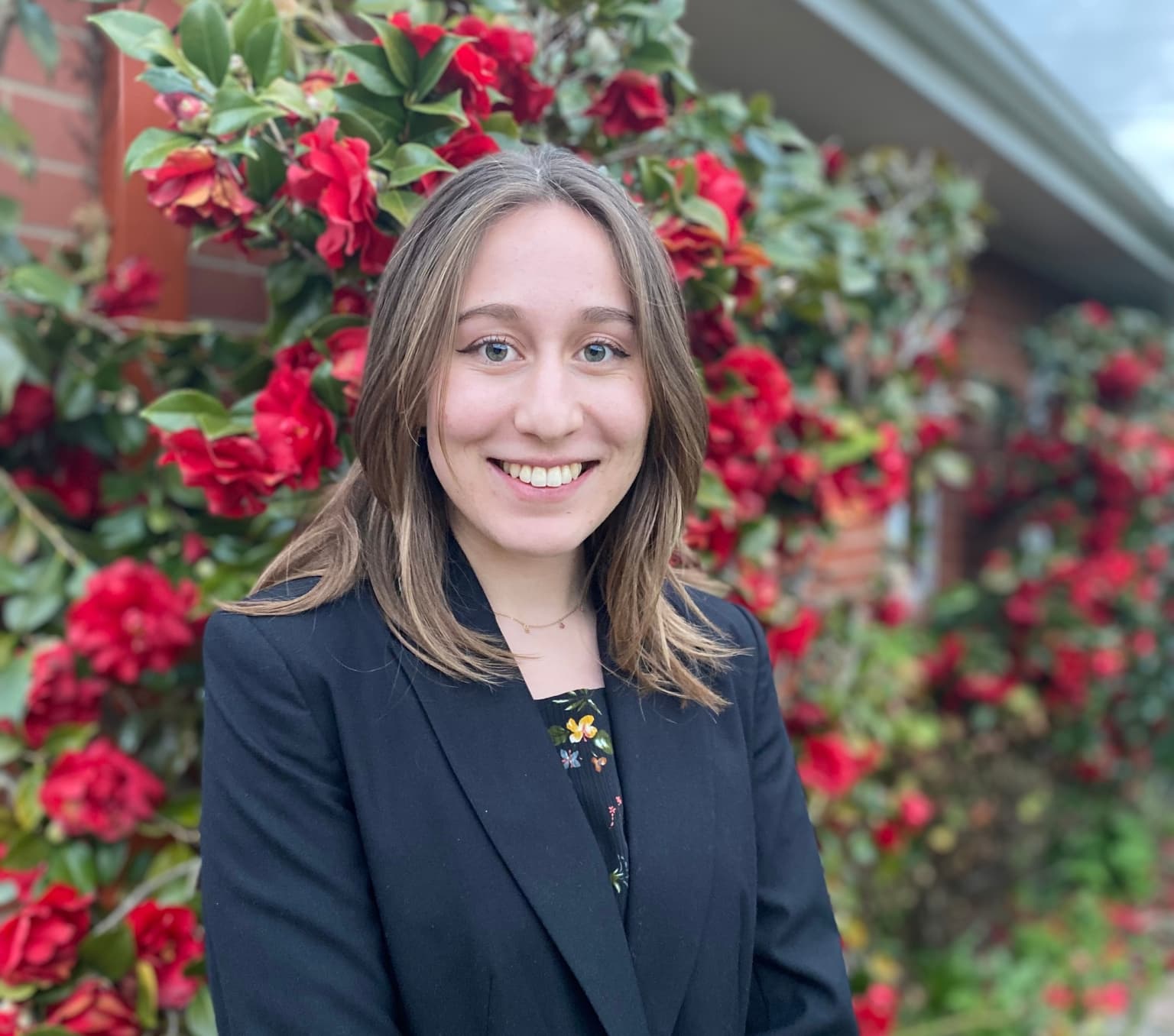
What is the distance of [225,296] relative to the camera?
2.00m

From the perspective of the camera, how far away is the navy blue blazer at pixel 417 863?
1.07 meters

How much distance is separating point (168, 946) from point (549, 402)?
3.38ft

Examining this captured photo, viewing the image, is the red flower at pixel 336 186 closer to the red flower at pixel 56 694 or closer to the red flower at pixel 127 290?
the red flower at pixel 127 290

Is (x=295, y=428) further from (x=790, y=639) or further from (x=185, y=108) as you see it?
(x=790, y=639)

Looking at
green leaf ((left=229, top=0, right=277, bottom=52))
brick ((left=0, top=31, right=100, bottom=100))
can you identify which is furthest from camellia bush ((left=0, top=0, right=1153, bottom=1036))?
brick ((left=0, top=31, right=100, bottom=100))

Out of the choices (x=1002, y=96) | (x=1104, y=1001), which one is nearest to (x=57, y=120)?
(x=1002, y=96)

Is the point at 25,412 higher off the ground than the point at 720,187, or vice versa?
the point at 720,187

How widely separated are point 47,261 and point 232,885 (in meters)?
1.30

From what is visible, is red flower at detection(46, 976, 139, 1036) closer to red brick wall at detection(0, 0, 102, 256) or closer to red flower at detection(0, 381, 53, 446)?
red flower at detection(0, 381, 53, 446)

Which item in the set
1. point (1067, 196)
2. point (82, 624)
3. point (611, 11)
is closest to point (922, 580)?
point (1067, 196)

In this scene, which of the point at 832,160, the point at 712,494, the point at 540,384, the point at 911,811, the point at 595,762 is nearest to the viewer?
the point at 540,384

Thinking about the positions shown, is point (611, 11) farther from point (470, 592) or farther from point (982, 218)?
point (982, 218)

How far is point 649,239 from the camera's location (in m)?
1.26

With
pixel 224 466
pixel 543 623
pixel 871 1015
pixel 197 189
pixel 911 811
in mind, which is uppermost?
pixel 197 189
